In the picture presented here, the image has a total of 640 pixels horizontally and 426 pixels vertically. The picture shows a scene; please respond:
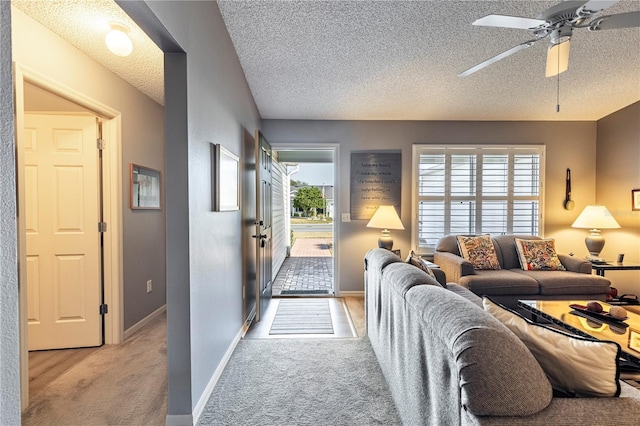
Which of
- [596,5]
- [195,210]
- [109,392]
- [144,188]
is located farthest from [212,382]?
[596,5]

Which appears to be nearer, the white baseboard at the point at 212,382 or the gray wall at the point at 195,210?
the gray wall at the point at 195,210

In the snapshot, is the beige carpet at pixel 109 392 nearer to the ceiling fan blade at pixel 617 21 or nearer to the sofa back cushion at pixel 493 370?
the sofa back cushion at pixel 493 370

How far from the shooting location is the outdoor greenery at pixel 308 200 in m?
12.0

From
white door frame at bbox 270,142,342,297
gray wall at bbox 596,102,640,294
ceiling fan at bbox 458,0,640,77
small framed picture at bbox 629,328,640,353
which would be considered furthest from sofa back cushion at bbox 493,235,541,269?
ceiling fan at bbox 458,0,640,77

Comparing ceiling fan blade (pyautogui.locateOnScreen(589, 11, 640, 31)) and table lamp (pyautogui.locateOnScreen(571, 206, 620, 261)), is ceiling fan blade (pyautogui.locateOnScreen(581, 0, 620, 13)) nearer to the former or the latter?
ceiling fan blade (pyautogui.locateOnScreen(589, 11, 640, 31))

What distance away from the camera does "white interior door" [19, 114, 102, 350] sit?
8.20 feet

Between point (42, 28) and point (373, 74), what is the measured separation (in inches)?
105

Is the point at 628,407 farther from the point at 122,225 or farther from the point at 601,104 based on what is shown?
the point at 601,104

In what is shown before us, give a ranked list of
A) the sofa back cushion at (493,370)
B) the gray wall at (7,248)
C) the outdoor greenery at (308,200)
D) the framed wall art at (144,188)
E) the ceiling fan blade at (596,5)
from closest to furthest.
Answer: the gray wall at (7,248) < the sofa back cushion at (493,370) < the ceiling fan blade at (596,5) < the framed wall art at (144,188) < the outdoor greenery at (308,200)

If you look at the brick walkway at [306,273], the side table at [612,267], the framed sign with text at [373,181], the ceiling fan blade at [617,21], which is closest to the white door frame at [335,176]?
the framed sign with text at [373,181]

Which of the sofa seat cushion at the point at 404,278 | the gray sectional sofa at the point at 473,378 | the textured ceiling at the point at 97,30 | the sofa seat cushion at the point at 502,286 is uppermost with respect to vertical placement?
the textured ceiling at the point at 97,30

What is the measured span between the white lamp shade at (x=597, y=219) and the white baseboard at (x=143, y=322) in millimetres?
5222

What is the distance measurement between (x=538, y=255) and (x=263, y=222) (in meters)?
3.36

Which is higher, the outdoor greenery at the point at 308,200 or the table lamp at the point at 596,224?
the outdoor greenery at the point at 308,200
